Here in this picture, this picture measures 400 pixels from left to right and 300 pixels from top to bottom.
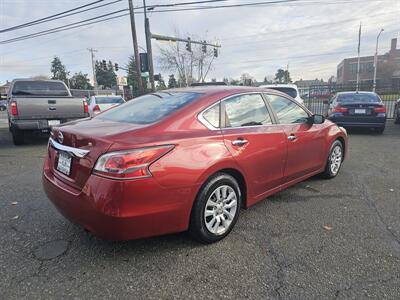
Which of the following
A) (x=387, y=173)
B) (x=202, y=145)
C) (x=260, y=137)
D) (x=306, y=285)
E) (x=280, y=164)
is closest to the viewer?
(x=306, y=285)

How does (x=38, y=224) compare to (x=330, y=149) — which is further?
(x=330, y=149)

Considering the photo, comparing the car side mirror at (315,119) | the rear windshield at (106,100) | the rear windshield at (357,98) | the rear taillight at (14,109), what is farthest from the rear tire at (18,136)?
the rear windshield at (357,98)

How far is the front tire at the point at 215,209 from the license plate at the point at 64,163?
115cm

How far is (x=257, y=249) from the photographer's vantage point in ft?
8.93

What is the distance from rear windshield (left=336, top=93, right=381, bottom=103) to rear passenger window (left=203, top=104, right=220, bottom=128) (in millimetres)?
7874

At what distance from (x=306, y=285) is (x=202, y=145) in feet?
4.53

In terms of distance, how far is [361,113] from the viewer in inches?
353

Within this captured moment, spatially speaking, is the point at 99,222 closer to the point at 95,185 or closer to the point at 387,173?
the point at 95,185

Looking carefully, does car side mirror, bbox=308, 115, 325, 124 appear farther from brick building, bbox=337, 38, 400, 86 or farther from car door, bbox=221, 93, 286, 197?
brick building, bbox=337, 38, 400, 86

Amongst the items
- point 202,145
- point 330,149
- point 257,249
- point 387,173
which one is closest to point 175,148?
point 202,145

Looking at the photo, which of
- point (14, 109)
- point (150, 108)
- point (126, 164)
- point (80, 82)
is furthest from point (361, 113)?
point (80, 82)

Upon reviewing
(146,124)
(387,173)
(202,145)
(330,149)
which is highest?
(146,124)

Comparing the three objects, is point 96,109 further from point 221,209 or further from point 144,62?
point 221,209

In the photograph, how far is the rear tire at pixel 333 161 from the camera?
14.9 ft
